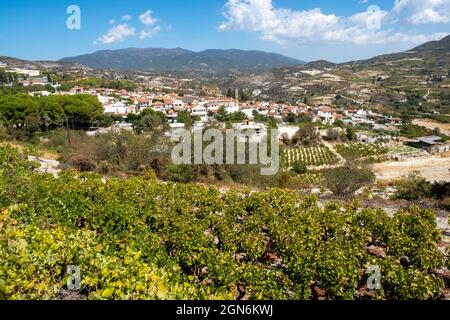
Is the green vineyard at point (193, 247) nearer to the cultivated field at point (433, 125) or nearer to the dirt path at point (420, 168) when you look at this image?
the dirt path at point (420, 168)

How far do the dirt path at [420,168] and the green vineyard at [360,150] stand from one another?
4.48m

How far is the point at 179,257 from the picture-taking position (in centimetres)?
830

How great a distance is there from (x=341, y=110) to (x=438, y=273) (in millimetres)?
95541

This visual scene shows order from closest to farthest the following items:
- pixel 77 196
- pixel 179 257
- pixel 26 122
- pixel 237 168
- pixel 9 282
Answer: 1. pixel 9 282
2. pixel 179 257
3. pixel 77 196
4. pixel 237 168
5. pixel 26 122

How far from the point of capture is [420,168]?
46.3 metres

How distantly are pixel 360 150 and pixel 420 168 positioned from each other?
459 inches

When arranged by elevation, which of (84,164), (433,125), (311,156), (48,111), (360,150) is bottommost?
(360,150)

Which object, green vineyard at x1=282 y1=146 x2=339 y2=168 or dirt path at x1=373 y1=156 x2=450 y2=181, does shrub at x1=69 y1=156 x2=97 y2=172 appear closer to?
green vineyard at x1=282 y1=146 x2=339 y2=168

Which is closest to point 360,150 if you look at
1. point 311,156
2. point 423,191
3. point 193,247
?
point 311,156

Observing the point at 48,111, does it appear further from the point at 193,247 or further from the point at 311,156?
the point at 193,247

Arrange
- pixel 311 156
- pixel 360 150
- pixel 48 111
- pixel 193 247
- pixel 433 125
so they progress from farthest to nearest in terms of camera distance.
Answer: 1. pixel 433 125
2. pixel 360 150
3. pixel 311 156
4. pixel 48 111
5. pixel 193 247

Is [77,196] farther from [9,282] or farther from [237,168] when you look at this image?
[237,168]
